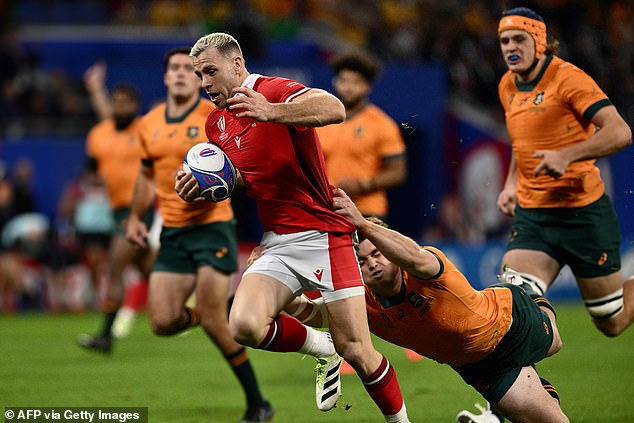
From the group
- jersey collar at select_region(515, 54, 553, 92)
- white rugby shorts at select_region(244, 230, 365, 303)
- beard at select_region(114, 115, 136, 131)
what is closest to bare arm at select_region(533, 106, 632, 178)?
jersey collar at select_region(515, 54, 553, 92)

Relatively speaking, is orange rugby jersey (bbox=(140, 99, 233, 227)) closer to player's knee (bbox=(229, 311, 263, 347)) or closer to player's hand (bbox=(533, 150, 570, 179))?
player's knee (bbox=(229, 311, 263, 347))

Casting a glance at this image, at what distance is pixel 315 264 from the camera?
19.5 feet

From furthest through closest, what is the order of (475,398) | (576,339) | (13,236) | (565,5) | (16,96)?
(565,5)
(16,96)
(13,236)
(576,339)
(475,398)

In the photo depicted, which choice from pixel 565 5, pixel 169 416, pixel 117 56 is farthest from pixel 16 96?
pixel 169 416

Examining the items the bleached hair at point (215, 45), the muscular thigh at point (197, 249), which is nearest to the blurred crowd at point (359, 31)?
the muscular thigh at point (197, 249)

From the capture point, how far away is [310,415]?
7.63m

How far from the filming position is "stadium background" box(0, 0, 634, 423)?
11992mm

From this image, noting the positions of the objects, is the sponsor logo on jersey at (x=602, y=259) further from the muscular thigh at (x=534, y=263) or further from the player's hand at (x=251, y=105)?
the player's hand at (x=251, y=105)

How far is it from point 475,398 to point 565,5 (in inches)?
622

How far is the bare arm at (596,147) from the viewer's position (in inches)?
263

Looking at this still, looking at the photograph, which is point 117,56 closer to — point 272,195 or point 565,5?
point 565,5

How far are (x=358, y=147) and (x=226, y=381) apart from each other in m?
2.57

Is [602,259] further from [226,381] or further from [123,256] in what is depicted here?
[123,256]

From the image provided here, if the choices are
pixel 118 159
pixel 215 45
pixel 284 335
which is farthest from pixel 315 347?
pixel 118 159
